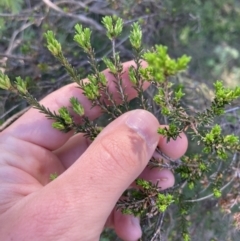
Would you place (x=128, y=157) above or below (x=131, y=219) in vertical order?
above

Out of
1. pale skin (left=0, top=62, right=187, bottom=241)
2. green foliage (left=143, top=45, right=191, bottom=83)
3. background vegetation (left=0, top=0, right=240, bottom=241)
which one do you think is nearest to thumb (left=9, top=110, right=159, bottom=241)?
pale skin (left=0, top=62, right=187, bottom=241)

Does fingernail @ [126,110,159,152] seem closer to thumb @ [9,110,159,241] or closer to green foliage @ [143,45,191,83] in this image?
thumb @ [9,110,159,241]

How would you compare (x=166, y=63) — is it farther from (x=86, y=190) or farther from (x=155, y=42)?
(x=155, y=42)

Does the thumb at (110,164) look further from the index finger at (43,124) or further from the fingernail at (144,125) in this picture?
the index finger at (43,124)

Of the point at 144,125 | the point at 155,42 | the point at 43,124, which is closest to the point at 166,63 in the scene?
the point at 144,125

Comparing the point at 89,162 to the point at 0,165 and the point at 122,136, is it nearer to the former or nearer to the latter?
the point at 122,136

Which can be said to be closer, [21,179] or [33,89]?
[21,179]

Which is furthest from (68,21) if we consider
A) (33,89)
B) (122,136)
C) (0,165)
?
(122,136)

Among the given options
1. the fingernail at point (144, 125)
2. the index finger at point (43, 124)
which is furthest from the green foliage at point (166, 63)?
the index finger at point (43, 124)
